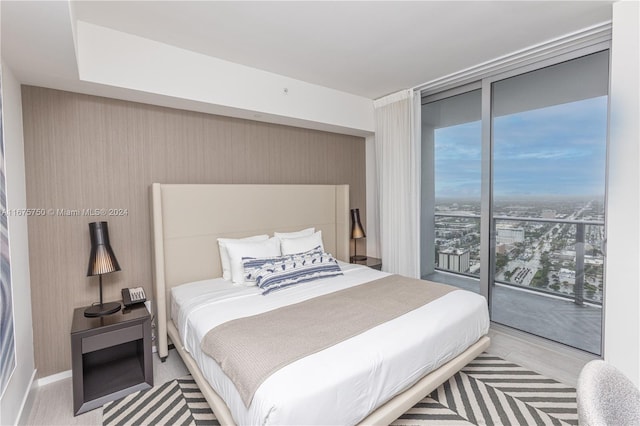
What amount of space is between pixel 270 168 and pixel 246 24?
1557mm

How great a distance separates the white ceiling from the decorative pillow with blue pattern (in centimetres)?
181

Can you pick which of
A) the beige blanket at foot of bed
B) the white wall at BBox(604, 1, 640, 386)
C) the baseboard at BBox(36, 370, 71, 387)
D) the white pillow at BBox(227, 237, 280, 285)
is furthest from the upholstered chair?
the baseboard at BBox(36, 370, 71, 387)

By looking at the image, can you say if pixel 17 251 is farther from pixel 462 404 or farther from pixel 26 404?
pixel 462 404

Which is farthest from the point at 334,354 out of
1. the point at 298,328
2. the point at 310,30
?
the point at 310,30

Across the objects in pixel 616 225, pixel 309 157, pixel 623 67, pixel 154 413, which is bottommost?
pixel 154 413

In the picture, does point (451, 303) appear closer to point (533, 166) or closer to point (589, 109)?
point (533, 166)

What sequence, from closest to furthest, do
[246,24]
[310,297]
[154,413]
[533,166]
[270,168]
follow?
1. [154,413]
2. [246,24]
3. [310,297]
4. [533,166]
5. [270,168]

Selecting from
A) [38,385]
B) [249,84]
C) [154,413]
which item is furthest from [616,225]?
[38,385]

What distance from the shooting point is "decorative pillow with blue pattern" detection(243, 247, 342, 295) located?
2.67 m

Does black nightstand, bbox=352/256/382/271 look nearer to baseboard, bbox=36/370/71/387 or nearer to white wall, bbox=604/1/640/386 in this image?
white wall, bbox=604/1/640/386

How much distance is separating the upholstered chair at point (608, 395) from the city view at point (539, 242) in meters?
1.88

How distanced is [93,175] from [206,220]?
0.95 meters

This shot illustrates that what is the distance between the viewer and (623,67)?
6.86 feet

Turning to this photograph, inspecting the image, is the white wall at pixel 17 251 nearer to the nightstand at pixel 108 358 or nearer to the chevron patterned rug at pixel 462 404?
the nightstand at pixel 108 358
